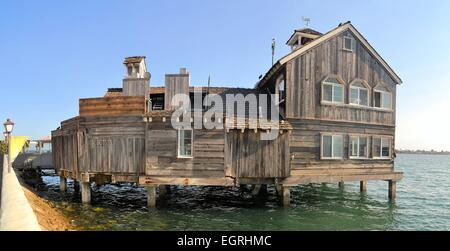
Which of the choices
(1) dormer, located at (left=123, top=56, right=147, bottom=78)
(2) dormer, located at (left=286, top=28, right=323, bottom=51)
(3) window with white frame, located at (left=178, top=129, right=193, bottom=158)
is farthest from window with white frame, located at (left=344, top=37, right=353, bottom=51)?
(1) dormer, located at (left=123, top=56, right=147, bottom=78)

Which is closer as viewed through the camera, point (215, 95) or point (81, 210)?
point (81, 210)

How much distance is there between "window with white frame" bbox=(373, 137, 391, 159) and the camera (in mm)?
21062

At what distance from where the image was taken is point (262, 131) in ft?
57.6

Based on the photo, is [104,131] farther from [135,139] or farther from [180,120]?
[180,120]

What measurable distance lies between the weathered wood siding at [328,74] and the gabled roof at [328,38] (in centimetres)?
23

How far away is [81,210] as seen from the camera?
55.9 ft

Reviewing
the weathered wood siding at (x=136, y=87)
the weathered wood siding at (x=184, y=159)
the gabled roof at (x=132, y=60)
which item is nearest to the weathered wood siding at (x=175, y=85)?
the weathered wood siding at (x=136, y=87)

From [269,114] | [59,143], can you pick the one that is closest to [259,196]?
[269,114]

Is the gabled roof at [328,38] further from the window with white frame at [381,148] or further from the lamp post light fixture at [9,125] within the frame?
the lamp post light fixture at [9,125]

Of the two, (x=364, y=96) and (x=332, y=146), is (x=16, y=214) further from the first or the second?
(x=364, y=96)

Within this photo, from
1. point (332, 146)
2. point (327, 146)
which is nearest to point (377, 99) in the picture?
point (332, 146)
